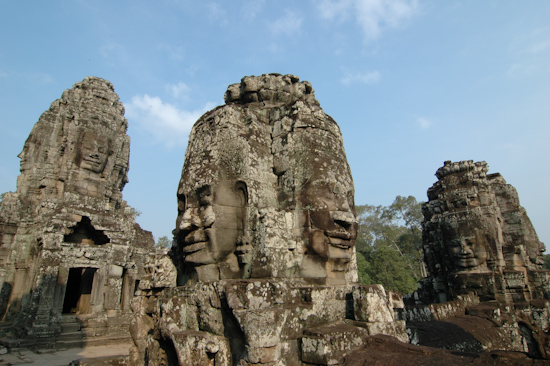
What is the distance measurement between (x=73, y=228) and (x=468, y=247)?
1197cm

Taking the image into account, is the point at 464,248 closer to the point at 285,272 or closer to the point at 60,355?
the point at 285,272

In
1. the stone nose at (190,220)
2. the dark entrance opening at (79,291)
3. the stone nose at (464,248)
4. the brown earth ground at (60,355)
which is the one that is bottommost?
the brown earth ground at (60,355)

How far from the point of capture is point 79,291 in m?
12.7

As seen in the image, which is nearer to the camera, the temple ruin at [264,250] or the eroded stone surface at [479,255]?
the temple ruin at [264,250]

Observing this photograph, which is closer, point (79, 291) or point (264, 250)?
point (264, 250)

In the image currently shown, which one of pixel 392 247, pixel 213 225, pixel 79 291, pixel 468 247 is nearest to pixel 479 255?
pixel 468 247

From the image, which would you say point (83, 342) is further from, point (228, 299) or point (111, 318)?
point (228, 299)

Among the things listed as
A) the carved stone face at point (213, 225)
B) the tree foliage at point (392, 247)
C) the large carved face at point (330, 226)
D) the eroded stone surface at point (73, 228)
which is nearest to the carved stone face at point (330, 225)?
the large carved face at point (330, 226)

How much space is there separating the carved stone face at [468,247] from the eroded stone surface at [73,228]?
10101mm

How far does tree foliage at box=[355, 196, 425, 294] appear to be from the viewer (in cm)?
2584

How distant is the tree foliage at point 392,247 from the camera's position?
1017 inches

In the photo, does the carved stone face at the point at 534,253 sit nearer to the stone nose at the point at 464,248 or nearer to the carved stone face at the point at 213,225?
the stone nose at the point at 464,248

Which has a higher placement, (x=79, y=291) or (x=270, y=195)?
(x=270, y=195)

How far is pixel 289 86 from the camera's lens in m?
5.59
